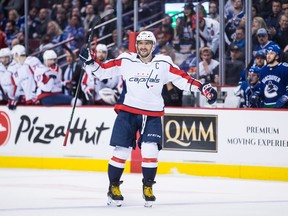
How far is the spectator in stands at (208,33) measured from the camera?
13859 mm

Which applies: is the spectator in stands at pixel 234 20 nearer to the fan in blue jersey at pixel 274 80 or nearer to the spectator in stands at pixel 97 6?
the fan in blue jersey at pixel 274 80

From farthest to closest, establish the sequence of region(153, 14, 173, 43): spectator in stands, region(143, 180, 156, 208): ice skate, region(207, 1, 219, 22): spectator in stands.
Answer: region(153, 14, 173, 43): spectator in stands → region(207, 1, 219, 22): spectator in stands → region(143, 180, 156, 208): ice skate

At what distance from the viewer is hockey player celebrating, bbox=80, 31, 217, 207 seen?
9.73 meters

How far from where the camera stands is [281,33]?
1321cm

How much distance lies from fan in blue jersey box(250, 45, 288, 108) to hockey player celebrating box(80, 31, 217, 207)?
117 inches

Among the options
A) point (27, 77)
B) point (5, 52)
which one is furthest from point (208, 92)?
point (5, 52)

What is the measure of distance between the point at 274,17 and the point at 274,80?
1154 mm

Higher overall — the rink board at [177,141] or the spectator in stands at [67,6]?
the spectator in stands at [67,6]

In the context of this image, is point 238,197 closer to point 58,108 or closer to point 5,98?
point 58,108

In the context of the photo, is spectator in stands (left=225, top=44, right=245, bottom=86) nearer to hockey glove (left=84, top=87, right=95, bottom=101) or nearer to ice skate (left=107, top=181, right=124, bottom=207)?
hockey glove (left=84, top=87, right=95, bottom=101)

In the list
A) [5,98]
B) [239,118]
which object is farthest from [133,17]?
[239,118]

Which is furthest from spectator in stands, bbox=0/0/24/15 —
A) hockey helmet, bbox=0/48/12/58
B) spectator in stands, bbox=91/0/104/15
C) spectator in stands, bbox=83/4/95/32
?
hockey helmet, bbox=0/48/12/58

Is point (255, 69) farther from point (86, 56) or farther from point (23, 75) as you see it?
point (23, 75)

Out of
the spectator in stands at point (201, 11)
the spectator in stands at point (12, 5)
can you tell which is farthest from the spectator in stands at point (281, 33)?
the spectator in stands at point (12, 5)
